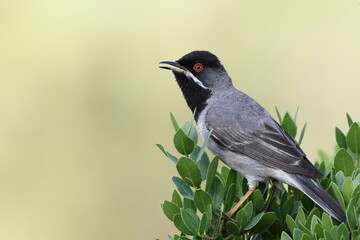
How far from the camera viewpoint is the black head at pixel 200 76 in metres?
6.22

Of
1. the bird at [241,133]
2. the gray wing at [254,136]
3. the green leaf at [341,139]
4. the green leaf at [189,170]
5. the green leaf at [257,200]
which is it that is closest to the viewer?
the green leaf at [189,170]

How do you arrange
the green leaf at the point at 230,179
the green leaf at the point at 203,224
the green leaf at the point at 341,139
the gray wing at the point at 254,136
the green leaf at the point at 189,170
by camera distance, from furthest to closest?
the gray wing at the point at 254,136 < the green leaf at the point at 341,139 < the green leaf at the point at 230,179 < the green leaf at the point at 189,170 < the green leaf at the point at 203,224

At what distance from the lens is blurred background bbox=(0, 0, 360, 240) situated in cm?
935

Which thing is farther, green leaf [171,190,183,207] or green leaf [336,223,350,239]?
green leaf [171,190,183,207]

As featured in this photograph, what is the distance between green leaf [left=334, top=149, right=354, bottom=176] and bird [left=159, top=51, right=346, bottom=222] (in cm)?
18

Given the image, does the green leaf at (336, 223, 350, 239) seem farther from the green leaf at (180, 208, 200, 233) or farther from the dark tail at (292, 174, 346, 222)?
the green leaf at (180, 208, 200, 233)

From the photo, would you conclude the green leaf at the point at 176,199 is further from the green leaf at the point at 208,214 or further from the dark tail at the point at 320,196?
the dark tail at the point at 320,196

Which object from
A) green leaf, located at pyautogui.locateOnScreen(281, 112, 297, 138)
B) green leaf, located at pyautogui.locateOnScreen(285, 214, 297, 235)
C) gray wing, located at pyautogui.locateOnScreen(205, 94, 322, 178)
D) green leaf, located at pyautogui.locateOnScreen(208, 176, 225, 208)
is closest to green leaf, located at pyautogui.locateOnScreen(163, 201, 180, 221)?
green leaf, located at pyautogui.locateOnScreen(208, 176, 225, 208)

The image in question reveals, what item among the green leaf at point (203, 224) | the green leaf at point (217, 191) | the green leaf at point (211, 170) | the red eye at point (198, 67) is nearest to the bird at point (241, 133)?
the red eye at point (198, 67)

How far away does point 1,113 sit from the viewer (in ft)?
33.4

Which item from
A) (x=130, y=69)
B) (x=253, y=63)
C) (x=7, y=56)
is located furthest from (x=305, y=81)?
(x=7, y=56)

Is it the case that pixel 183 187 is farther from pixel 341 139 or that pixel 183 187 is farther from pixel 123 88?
pixel 123 88

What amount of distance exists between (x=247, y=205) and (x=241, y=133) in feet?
5.45

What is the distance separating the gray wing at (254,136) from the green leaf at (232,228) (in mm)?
991
